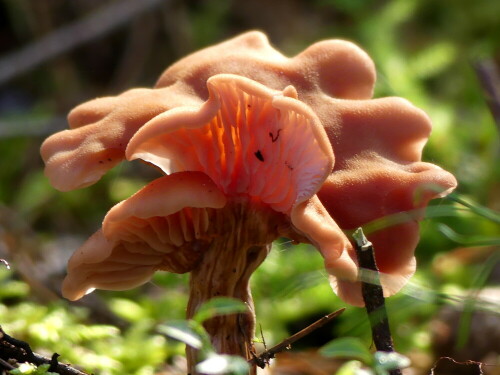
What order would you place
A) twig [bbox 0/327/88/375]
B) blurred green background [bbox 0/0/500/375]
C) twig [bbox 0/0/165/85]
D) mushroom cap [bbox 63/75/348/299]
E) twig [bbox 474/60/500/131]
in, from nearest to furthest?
mushroom cap [bbox 63/75/348/299] < twig [bbox 0/327/88/375] < twig [bbox 474/60/500/131] < blurred green background [bbox 0/0/500/375] < twig [bbox 0/0/165/85]

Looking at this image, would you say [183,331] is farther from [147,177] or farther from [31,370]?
[147,177]

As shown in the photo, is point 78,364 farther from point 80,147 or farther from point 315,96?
point 315,96

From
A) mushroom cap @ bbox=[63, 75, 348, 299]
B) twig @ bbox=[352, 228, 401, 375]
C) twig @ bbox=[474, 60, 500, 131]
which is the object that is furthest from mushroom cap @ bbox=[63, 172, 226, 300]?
twig @ bbox=[474, 60, 500, 131]

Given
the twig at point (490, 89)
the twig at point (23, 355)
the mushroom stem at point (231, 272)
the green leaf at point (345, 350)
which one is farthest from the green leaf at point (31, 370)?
the twig at point (490, 89)

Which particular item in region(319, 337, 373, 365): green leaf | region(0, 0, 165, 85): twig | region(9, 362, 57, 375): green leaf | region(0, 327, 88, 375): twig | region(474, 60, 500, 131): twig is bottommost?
region(319, 337, 373, 365): green leaf

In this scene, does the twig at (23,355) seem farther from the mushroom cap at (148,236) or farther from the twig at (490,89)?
the twig at (490,89)

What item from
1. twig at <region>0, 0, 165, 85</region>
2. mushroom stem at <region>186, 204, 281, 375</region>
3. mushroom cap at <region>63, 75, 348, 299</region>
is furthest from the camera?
twig at <region>0, 0, 165, 85</region>

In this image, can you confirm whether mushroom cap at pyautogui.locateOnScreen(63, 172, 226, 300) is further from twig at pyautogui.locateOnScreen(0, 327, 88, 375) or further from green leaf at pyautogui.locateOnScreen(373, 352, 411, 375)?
green leaf at pyautogui.locateOnScreen(373, 352, 411, 375)

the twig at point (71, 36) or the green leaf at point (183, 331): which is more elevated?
the twig at point (71, 36)
